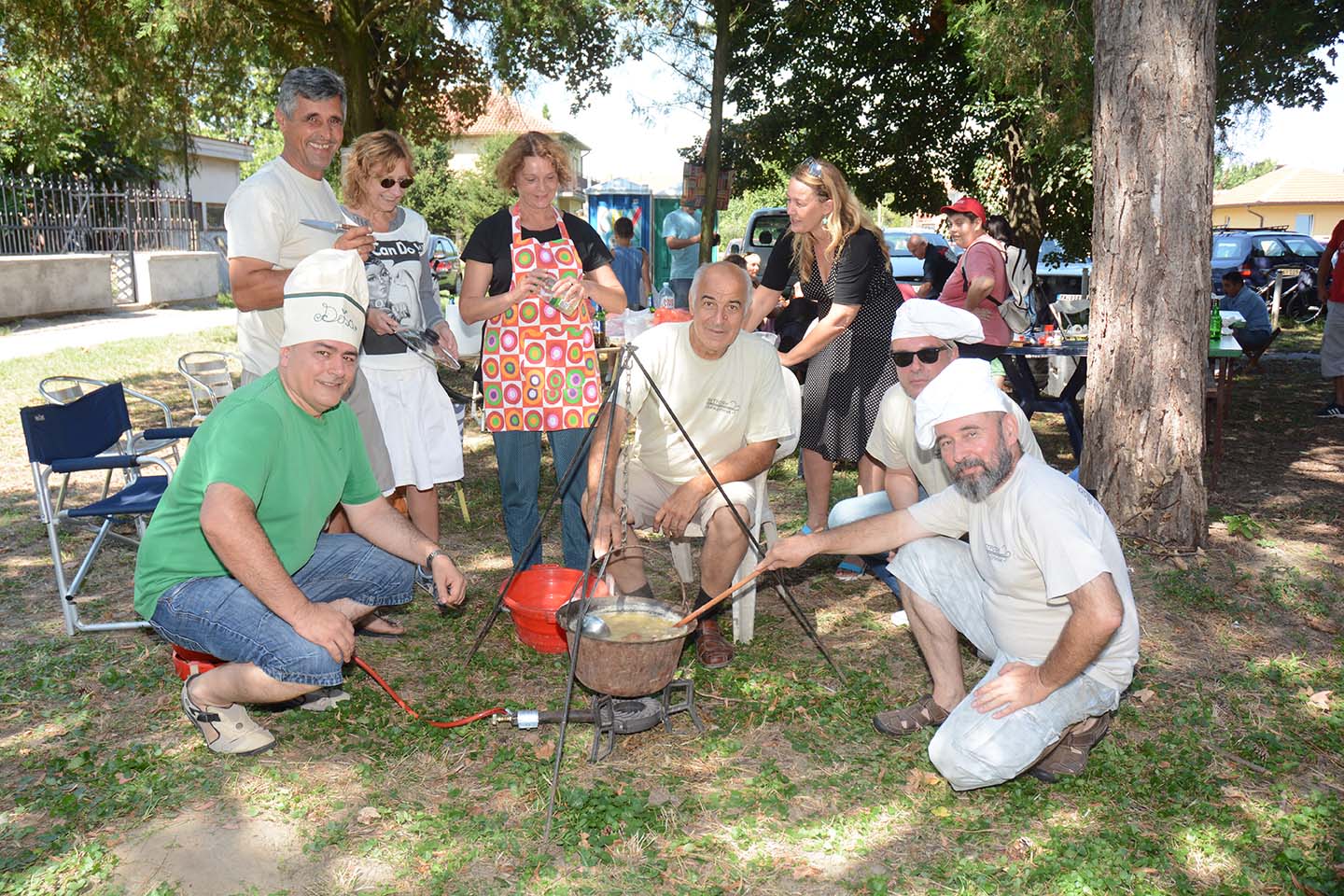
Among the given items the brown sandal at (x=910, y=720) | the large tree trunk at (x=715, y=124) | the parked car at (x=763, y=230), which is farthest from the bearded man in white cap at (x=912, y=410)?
the parked car at (x=763, y=230)

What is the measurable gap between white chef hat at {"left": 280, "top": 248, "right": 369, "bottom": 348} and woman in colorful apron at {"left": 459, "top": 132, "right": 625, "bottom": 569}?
0.90 meters

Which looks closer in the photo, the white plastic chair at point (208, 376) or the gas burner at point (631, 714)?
the gas burner at point (631, 714)

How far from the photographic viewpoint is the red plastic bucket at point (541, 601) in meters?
3.90

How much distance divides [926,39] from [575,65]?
4160 millimetres

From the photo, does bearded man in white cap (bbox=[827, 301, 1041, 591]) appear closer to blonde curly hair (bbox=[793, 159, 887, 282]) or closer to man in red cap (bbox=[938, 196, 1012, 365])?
blonde curly hair (bbox=[793, 159, 887, 282])

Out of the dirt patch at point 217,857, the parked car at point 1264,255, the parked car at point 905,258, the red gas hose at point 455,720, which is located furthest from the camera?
the parked car at point 1264,255

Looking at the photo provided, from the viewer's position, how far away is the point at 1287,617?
443cm

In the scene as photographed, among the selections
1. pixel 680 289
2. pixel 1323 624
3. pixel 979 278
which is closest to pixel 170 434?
pixel 979 278

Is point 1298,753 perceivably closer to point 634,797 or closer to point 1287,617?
point 1287,617

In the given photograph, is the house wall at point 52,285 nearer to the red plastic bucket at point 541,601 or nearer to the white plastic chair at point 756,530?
the red plastic bucket at point 541,601

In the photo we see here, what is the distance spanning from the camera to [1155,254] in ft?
16.3

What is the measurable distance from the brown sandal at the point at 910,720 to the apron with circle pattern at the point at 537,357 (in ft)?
5.28

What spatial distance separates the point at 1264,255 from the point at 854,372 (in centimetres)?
1745

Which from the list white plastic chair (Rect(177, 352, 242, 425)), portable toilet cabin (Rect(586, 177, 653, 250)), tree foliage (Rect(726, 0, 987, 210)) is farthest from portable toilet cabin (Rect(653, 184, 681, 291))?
white plastic chair (Rect(177, 352, 242, 425))
